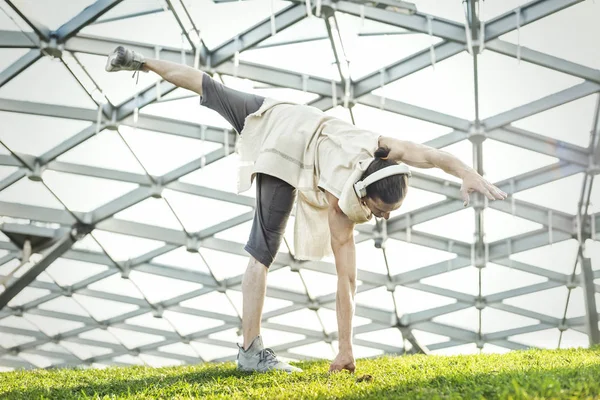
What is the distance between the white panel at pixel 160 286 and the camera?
1805 centimetres

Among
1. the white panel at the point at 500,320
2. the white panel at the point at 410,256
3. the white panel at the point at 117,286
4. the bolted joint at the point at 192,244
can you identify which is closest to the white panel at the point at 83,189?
the bolted joint at the point at 192,244

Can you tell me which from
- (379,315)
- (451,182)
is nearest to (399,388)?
(451,182)

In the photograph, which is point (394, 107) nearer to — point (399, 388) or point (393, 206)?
point (393, 206)

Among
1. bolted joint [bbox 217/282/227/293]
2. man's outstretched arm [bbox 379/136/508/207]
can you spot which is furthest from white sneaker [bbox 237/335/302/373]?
bolted joint [bbox 217/282/227/293]

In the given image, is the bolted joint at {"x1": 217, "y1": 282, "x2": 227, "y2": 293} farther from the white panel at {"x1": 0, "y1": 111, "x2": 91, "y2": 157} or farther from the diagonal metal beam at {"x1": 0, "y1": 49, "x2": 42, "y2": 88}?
the diagonal metal beam at {"x1": 0, "y1": 49, "x2": 42, "y2": 88}

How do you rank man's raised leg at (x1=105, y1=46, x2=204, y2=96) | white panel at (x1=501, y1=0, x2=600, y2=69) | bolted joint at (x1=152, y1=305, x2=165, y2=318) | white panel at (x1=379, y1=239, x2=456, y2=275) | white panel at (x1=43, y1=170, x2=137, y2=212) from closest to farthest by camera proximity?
man's raised leg at (x1=105, y1=46, x2=204, y2=96) → white panel at (x1=501, y1=0, x2=600, y2=69) → white panel at (x1=43, y1=170, x2=137, y2=212) → white panel at (x1=379, y1=239, x2=456, y2=275) → bolted joint at (x1=152, y1=305, x2=165, y2=318)

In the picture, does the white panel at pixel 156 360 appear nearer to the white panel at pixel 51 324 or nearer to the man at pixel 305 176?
the white panel at pixel 51 324

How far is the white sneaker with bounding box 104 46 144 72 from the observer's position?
6.09 m

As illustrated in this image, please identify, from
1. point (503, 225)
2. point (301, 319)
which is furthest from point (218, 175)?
point (301, 319)

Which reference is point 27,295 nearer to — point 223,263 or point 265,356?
point 223,263

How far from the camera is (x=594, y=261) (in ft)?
48.6

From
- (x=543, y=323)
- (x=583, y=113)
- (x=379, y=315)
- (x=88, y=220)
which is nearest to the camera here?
(x=583, y=113)

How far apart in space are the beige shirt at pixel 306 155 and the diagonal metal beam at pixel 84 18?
5723mm

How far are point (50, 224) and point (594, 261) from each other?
44.1 ft
